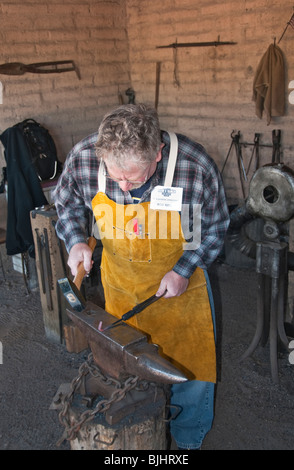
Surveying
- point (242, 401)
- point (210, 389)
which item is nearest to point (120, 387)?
point (210, 389)

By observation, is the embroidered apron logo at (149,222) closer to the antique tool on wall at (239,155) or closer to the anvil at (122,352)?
the anvil at (122,352)

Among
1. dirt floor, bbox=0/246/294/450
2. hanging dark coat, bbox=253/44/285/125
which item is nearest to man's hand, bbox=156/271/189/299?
dirt floor, bbox=0/246/294/450

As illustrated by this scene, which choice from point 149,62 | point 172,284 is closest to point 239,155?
point 149,62

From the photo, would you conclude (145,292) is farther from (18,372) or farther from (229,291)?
(229,291)

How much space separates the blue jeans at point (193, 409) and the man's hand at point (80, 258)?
607mm

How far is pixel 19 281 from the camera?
187 inches

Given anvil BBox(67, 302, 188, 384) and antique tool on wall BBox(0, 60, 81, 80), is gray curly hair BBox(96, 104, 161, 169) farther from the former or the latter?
antique tool on wall BBox(0, 60, 81, 80)

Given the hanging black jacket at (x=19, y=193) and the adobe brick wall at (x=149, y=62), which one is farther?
the adobe brick wall at (x=149, y=62)

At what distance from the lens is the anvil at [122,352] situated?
4.96 ft

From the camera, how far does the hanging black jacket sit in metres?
4.25

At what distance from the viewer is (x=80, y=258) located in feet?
6.72

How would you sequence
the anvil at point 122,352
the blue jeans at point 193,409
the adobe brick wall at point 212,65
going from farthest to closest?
the adobe brick wall at point 212,65 → the blue jeans at point 193,409 → the anvil at point 122,352

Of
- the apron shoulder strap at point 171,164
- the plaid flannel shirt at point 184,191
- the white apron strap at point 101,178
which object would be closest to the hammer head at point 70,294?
the plaid flannel shirt at point 184,191
